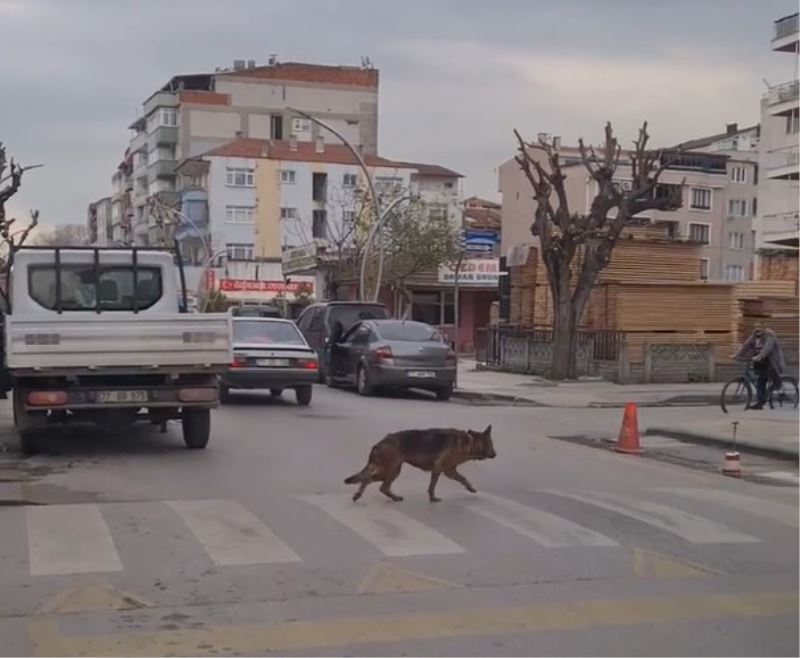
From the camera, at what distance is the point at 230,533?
918cm

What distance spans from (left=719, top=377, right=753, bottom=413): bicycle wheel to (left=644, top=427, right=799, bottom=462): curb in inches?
189

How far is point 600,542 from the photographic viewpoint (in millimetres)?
8992

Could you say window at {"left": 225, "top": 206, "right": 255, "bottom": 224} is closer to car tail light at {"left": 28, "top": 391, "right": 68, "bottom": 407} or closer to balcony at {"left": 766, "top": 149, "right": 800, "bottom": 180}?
balcony at {"left": 766, "top": 149, "right": 800, "bottom": 180}

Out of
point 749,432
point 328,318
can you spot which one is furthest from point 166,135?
point 749,432

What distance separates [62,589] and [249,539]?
184 cm

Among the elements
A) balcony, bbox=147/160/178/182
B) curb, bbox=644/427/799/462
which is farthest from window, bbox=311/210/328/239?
curb, bbox=644/427/799/462

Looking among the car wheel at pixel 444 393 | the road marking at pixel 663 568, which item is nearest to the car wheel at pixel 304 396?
the car wheel at pixel 444 393

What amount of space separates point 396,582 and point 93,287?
9.19m

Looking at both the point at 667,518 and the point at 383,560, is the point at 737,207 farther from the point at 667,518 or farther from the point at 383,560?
the point at 383,560

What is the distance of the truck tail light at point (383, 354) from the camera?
76.5ft

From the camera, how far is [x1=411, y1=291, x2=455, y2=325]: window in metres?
51.0

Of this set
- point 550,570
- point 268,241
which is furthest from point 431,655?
point 268,241

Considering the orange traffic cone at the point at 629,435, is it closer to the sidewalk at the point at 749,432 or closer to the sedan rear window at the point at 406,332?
the sidewalk at the point at 749,432

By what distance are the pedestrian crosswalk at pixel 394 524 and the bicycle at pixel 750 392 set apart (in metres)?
11.2
